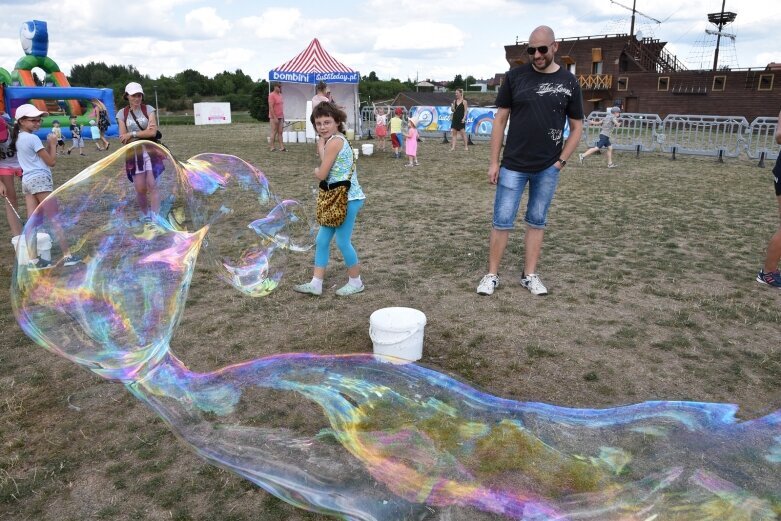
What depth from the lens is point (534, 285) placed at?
15.4 feet

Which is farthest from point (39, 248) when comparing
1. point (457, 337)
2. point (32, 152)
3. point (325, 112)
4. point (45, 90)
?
point (45, 90)

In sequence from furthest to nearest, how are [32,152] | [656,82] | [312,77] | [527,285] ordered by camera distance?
1. [656,82]
2. [312,77]
3. [32,152]
4. [527,285]

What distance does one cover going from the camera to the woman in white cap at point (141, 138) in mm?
5039

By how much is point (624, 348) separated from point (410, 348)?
1.49m

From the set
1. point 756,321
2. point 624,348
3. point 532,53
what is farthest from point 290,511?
point 756,321

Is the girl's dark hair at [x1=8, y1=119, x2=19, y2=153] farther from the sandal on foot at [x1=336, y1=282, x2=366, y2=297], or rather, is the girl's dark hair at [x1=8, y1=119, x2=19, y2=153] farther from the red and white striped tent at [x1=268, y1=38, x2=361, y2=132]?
the red and white striped tent at [x1=268, y1=38, x2=361, y2=132]

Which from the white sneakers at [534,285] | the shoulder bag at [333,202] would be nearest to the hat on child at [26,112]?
the shoulder bag at [333,202]

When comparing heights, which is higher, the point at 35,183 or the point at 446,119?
the point at 446,119

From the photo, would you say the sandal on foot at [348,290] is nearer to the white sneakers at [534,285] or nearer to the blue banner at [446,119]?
the white sneakers at [534,285]

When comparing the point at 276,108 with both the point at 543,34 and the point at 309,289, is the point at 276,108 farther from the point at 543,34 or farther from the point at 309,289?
the point at 543,34

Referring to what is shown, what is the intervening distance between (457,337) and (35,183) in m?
4.21

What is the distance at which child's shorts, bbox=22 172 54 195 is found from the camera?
5.16 m

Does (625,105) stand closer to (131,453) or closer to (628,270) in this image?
(628,270)

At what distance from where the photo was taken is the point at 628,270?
5355 millimetres
